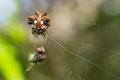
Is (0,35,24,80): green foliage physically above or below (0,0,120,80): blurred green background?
above

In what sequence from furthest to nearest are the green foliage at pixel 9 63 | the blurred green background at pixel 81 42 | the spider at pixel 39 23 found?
the blurred green background at pixel 81 42 → the spider at pixel 39 23 → the green foliage at pixel 9 63

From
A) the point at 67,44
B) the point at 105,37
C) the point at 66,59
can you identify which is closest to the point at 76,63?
the point at 66,59

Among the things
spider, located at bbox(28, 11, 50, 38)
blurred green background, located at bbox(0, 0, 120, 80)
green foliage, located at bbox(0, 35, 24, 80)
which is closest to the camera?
green foliage, located at bbox(0, 35, 24, 80)

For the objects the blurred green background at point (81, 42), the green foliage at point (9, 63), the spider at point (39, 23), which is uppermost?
the green foliage at point (9, 63)

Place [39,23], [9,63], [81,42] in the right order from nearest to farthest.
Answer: [9,63] < [39,23] < [81,42]

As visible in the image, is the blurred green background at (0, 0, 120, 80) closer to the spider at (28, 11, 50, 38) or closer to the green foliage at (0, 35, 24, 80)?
the spider at (28, 11, 50, 38)

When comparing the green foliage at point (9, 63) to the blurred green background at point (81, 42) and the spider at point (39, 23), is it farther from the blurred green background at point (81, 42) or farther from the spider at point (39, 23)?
the blurred green background at point (81, 42)

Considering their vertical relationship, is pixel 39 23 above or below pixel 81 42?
above

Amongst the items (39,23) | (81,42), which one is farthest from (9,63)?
(81,42)

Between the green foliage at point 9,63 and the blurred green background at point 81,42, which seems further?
the blurred green background at point 81,42

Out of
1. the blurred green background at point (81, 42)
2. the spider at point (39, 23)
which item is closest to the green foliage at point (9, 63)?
the spider at point (39, 23)

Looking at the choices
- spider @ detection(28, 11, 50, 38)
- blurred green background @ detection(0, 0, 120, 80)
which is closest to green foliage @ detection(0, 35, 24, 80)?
spider @ detection(28, 11, 50, 38)

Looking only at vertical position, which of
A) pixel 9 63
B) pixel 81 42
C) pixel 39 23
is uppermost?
pixel 9 63

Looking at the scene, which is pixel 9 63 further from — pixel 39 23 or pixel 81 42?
pixel 81 42
